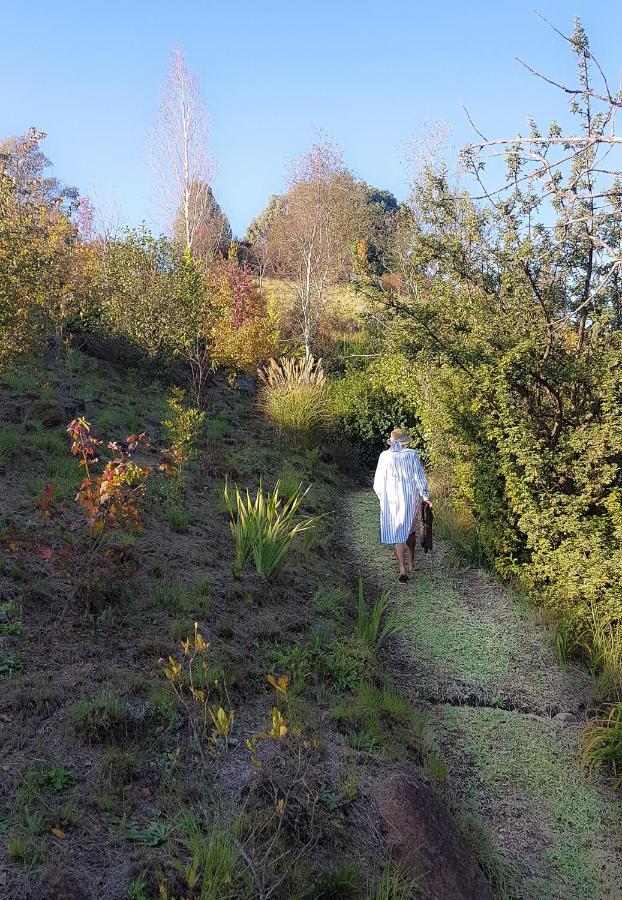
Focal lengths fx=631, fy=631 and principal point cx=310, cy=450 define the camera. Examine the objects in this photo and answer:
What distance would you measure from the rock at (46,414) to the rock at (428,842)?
6.47 meters

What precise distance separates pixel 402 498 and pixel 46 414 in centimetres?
477

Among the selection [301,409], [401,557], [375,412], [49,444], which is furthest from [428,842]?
[375,412]

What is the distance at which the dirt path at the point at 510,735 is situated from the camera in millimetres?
3336

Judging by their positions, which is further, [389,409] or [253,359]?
[253,359]

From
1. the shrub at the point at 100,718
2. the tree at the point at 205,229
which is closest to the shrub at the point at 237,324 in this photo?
the tree at the point at 205,229

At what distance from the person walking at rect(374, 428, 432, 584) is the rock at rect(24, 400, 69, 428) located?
437 centimetres

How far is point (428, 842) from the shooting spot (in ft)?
9.65

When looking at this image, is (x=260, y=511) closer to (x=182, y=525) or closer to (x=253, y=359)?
(x=182, y=525)

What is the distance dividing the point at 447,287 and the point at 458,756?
4377mm

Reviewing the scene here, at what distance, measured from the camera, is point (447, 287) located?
21.1ft

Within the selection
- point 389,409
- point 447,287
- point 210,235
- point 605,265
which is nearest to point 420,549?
point 447,287

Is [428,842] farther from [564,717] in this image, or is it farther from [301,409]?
[301,409]

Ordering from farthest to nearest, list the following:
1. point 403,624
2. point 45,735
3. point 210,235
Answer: point 210,235 → point 403,624 → point 45,735

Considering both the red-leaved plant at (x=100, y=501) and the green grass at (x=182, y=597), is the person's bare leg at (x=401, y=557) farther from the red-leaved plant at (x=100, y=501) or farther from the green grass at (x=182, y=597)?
the red-leaved plant at (x=100, y=501)
